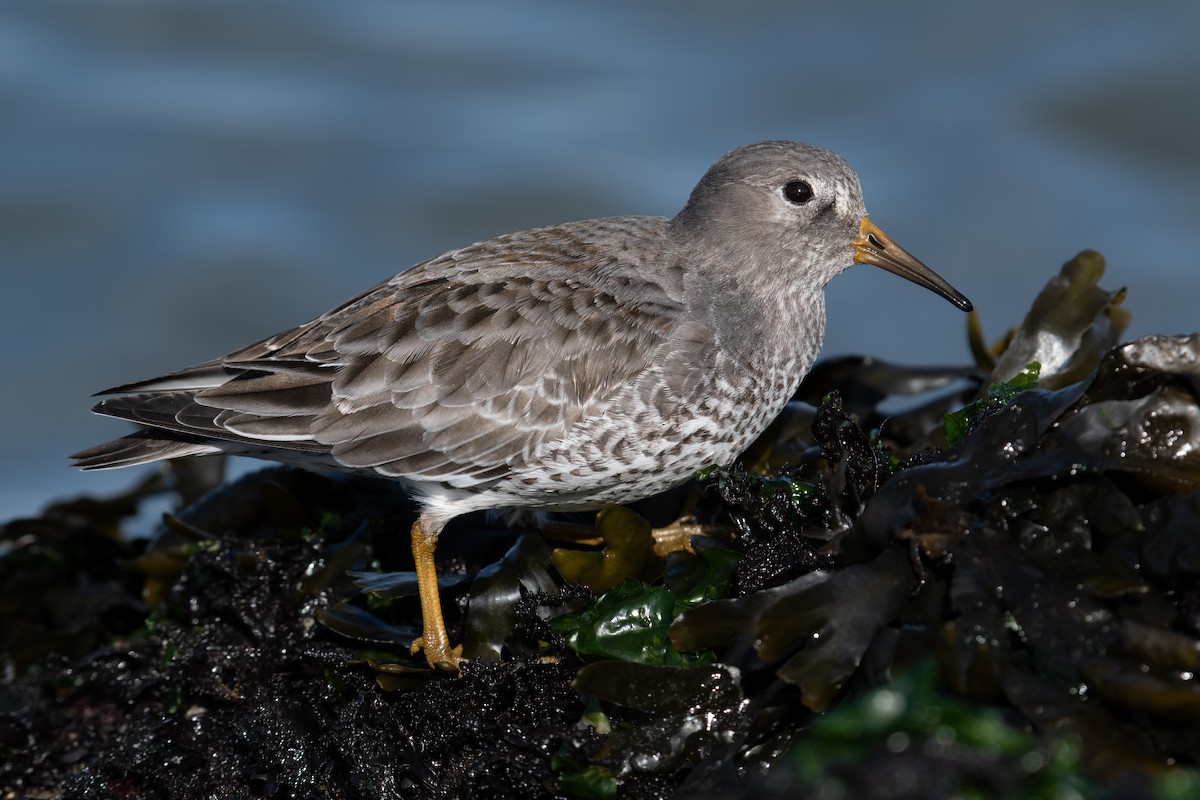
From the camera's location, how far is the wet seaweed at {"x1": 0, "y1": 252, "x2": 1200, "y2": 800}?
260 cm

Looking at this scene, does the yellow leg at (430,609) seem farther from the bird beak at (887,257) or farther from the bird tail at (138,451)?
the bird beak at (887,257)

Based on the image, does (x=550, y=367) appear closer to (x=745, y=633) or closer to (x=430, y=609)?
(x=430, y=609)

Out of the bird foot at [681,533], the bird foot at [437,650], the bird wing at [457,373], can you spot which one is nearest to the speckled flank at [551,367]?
the bird wing at [457,373]

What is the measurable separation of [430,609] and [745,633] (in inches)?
47.2

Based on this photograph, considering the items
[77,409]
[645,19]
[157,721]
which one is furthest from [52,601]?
[645,19]

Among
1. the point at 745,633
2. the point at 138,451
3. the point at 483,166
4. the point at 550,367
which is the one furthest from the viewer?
the point at 483,166

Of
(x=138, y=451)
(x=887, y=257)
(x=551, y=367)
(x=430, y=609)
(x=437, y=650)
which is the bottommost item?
(x=437, y=650)

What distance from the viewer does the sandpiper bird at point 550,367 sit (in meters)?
4.11

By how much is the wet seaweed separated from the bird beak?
0.29 m

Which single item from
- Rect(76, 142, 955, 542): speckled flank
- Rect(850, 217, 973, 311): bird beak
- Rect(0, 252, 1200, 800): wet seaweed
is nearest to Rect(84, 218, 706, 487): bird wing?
Rect(76, 142, 955, 542): speckled flank

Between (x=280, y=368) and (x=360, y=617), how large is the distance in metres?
0.93

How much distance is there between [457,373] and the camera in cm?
418

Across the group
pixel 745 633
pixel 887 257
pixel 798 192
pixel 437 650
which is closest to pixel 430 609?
pixel 437 650

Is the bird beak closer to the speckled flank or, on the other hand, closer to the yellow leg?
the speckled flank
